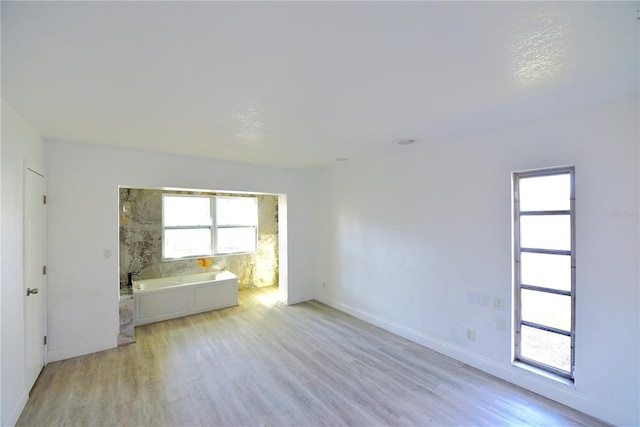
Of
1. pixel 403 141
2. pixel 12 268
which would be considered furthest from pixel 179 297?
pixel 403 141

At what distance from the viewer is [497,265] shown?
2.77 metres

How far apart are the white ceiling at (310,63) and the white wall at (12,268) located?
254 millimetres

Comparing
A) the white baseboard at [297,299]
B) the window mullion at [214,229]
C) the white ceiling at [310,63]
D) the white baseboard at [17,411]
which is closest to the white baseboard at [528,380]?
the white baseboard at [297,299]

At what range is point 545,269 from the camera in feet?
8.33

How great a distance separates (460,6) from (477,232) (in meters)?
2.41

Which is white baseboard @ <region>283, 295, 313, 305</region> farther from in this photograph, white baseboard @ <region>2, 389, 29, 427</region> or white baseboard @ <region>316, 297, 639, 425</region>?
white baseboard @ <region>2, 389, 29, 427</region>

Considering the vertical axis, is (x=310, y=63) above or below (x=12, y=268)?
above

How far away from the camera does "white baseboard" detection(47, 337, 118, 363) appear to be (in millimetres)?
3041

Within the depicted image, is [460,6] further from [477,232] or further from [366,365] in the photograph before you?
[366,365]

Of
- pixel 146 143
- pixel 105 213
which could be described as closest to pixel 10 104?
pixel 146 143

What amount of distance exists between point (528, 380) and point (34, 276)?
4.95 metres

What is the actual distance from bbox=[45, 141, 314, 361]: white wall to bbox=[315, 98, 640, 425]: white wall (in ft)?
9.59

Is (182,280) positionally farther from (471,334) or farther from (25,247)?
(471,334)

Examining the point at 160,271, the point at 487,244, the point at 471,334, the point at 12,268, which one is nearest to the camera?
the point at 12,268
